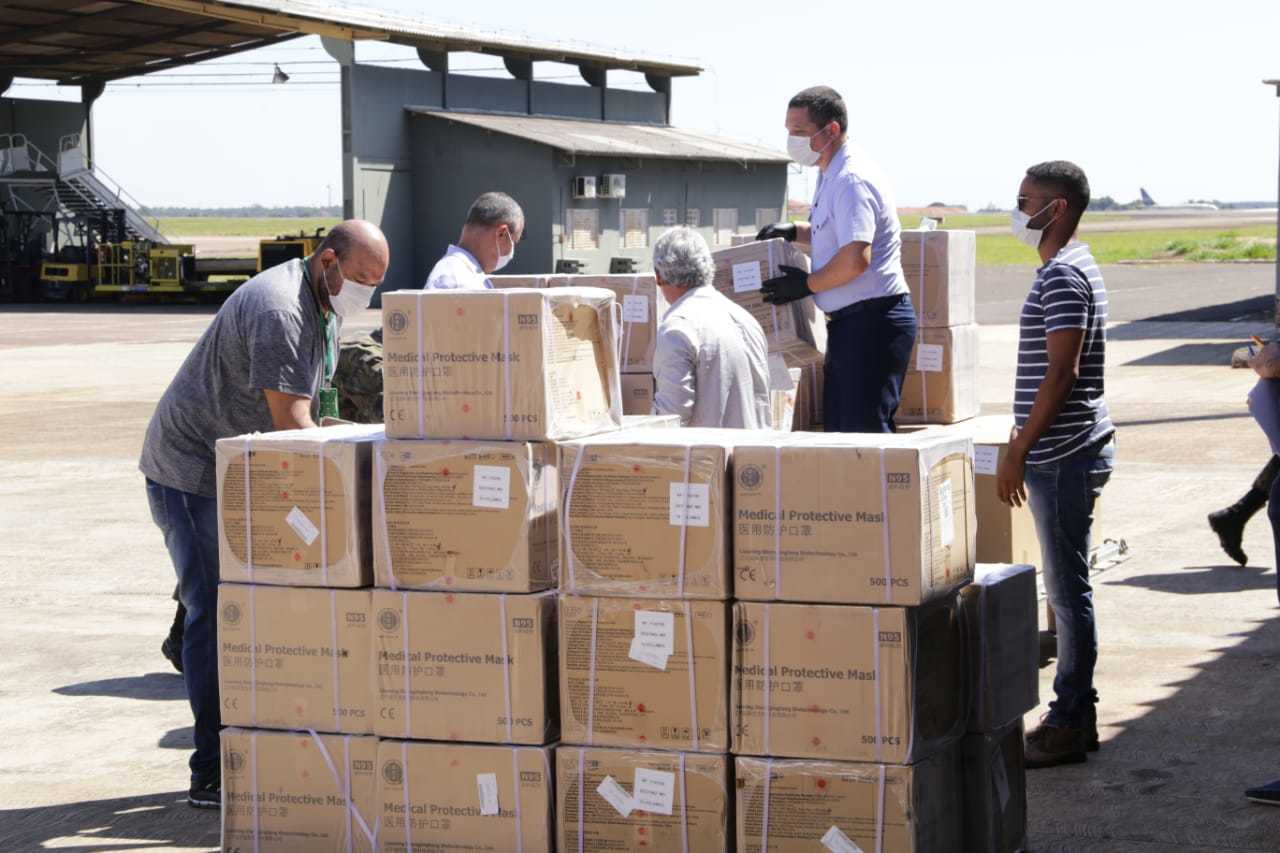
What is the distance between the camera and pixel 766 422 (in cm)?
696

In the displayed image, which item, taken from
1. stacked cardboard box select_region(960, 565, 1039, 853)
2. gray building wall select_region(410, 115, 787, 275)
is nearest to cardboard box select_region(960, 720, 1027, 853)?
stacked cardboard box select_region(960, 565, 1039, 853)

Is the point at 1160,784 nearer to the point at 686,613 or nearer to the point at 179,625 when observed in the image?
the point at 686,613

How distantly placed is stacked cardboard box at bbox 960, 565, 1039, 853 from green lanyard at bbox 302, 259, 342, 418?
2348mm

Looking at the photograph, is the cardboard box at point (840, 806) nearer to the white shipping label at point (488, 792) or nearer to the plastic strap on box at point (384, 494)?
the white shipping label at point (488, 792)

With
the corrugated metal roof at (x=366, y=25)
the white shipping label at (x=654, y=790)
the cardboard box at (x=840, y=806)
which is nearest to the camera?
the cardboard box at (x=840, y=806)

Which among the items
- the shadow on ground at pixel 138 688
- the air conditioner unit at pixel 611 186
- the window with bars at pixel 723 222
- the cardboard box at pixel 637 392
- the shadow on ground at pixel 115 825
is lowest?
the shadow on ground at pixel 115 825

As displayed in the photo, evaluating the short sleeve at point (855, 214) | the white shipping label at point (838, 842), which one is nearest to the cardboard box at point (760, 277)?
the short sleeve at point (855, 214)

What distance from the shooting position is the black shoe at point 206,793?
5.96 m

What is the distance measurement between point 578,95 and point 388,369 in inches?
1636

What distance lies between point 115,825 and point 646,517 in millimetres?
2326

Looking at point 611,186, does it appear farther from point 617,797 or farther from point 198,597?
point 617,797

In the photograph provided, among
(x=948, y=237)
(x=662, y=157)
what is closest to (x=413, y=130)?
(x=662, y=157)

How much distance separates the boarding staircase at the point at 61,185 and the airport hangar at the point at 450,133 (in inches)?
122

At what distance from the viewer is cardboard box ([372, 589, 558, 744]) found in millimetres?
5000
